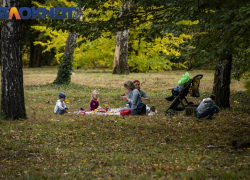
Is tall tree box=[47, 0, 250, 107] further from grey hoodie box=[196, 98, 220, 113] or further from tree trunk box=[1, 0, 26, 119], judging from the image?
grey hoodie box=[196, 98, 220, 113]

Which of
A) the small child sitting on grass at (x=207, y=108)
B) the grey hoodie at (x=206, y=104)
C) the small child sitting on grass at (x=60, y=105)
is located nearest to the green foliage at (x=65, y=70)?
the small child sitting on grass at (x=60, y=105)

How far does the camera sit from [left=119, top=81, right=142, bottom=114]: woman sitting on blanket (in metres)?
11.2

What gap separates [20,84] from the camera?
31.6ft

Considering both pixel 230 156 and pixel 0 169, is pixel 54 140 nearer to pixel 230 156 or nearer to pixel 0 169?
pixel 0 169

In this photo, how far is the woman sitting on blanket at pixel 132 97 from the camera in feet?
36.6

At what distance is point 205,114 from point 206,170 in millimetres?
5118

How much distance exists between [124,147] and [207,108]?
400 cm

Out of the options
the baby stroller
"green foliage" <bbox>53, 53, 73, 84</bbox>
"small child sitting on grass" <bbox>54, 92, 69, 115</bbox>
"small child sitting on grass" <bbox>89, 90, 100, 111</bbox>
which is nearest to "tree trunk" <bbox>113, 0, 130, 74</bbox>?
"green foliage" <bbox>53, 53, 73, 84</bbox>

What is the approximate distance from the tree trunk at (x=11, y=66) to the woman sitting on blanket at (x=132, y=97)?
3191 mm

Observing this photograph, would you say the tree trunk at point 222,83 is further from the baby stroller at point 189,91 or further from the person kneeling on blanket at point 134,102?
the person kneeling on blanket at point 134,102

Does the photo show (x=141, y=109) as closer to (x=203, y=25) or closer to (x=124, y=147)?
(x=124, y=147)

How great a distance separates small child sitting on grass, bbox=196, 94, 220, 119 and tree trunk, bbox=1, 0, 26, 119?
197 inches

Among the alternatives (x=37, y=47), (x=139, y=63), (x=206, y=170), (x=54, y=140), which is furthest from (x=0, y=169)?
(x=37, y=47)

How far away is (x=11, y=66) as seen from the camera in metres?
9.39
